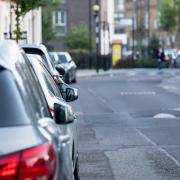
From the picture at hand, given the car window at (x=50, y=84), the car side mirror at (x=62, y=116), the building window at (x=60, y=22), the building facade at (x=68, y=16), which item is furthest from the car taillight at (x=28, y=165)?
the building window at (x=60, y=22)

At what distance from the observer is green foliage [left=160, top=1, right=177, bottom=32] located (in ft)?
298

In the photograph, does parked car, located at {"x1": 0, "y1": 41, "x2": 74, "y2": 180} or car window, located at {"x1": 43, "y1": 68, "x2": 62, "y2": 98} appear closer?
parked car, located at {"x1": 0, "y1": 41, "x2": 74, "y2": 180}

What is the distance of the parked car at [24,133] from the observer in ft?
16.2

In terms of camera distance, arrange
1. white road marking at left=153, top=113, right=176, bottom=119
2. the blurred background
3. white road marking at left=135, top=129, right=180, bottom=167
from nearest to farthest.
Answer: white road marking at left=135, top=129, right=180, bottom=167 → white road marking at left=153, top=113, right=176, bottom=119 → the blurred background

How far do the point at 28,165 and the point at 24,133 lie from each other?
27 cm

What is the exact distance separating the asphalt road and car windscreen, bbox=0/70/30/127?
559 cm

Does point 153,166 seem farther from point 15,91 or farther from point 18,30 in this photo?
point 18,30

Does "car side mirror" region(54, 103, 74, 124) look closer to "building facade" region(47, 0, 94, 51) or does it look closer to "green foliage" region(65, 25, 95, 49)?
"green foliage" region(65, 25, 95, 49)

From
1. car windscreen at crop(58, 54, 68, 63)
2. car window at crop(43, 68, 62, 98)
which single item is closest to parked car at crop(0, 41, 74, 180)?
car window at crop(43, 68, 62, 98)

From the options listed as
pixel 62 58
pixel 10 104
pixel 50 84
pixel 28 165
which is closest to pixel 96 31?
pixel 62 58

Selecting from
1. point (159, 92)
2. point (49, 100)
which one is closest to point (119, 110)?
point (159, 92)

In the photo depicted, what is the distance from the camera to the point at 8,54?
5.83 m

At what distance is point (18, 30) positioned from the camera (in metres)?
24.8

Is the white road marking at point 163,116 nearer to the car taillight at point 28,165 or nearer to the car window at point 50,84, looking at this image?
the car window at point 50,84
